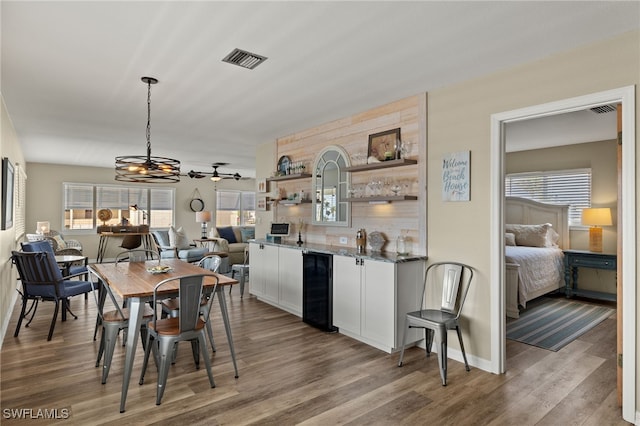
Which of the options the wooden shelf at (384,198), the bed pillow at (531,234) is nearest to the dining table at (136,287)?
the wooden shelf at (384,198)

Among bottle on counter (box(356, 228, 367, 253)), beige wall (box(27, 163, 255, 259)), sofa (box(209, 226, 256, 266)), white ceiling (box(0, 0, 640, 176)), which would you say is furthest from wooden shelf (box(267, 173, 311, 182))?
beige wall (box(27, 163, 255, 259))

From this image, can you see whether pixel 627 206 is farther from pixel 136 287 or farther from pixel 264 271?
pixel 264 271

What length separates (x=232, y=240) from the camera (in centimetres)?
963

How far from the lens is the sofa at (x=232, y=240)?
8.47 m

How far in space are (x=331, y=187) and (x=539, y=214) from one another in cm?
407

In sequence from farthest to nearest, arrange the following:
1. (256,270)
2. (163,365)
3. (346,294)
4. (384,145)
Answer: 1. (256,270)
2. (384,145)
3. (346,294)
4. (163,365)

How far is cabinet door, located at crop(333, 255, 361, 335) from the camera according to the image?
3.86 metres

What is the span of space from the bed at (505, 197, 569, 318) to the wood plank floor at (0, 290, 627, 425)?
3.39 ft

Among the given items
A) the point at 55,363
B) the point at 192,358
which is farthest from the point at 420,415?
the point at 55,363

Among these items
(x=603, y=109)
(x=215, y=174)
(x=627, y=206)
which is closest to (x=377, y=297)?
(x=627, y=206)

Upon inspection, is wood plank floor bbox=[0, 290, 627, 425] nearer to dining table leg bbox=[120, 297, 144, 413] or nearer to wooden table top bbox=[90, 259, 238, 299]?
dining table leg bbox=[120, 297, 144, 413]

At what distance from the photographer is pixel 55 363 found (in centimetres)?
329

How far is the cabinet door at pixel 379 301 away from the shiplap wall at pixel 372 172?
459 mm

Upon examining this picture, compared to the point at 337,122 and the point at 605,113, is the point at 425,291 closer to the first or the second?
the point at 337,122
